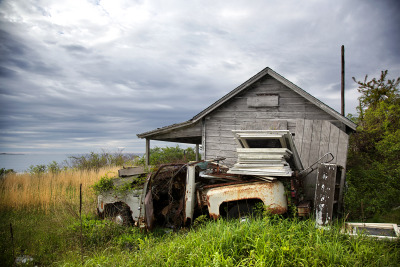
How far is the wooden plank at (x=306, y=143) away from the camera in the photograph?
9.26 metres

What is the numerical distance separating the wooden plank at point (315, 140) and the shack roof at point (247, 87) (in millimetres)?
1003

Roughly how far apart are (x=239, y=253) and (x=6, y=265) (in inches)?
171

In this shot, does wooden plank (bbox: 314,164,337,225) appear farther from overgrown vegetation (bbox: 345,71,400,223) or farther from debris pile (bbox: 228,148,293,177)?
overgrown vegetation (bbox: 345,71,400,223)

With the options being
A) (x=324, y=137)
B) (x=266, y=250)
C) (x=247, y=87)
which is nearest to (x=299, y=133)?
(x=324, y=137)

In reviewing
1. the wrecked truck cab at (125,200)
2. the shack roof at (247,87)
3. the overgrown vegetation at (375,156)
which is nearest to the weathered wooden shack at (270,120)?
the shack roof at (247,87)

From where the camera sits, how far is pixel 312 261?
3520 mm

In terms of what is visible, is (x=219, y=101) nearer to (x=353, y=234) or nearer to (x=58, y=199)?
(x=58, y=199)

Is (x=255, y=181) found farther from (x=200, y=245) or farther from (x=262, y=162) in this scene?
(x=200, y=245)

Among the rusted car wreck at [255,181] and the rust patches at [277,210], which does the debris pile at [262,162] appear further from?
the rust patches at [277,210]

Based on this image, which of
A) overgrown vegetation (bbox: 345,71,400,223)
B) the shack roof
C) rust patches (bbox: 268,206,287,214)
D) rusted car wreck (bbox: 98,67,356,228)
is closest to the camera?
rust patches (bbox: 268,206,287,214)

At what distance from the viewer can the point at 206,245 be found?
3963 millimetres

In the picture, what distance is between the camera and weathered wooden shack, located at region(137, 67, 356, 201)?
915 centimetres

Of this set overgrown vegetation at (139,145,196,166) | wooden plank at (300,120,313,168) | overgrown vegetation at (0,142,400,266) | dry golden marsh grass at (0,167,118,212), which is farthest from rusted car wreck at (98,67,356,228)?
overgrown vegetation at (139,145,196,166)

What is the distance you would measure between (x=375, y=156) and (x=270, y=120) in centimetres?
714
